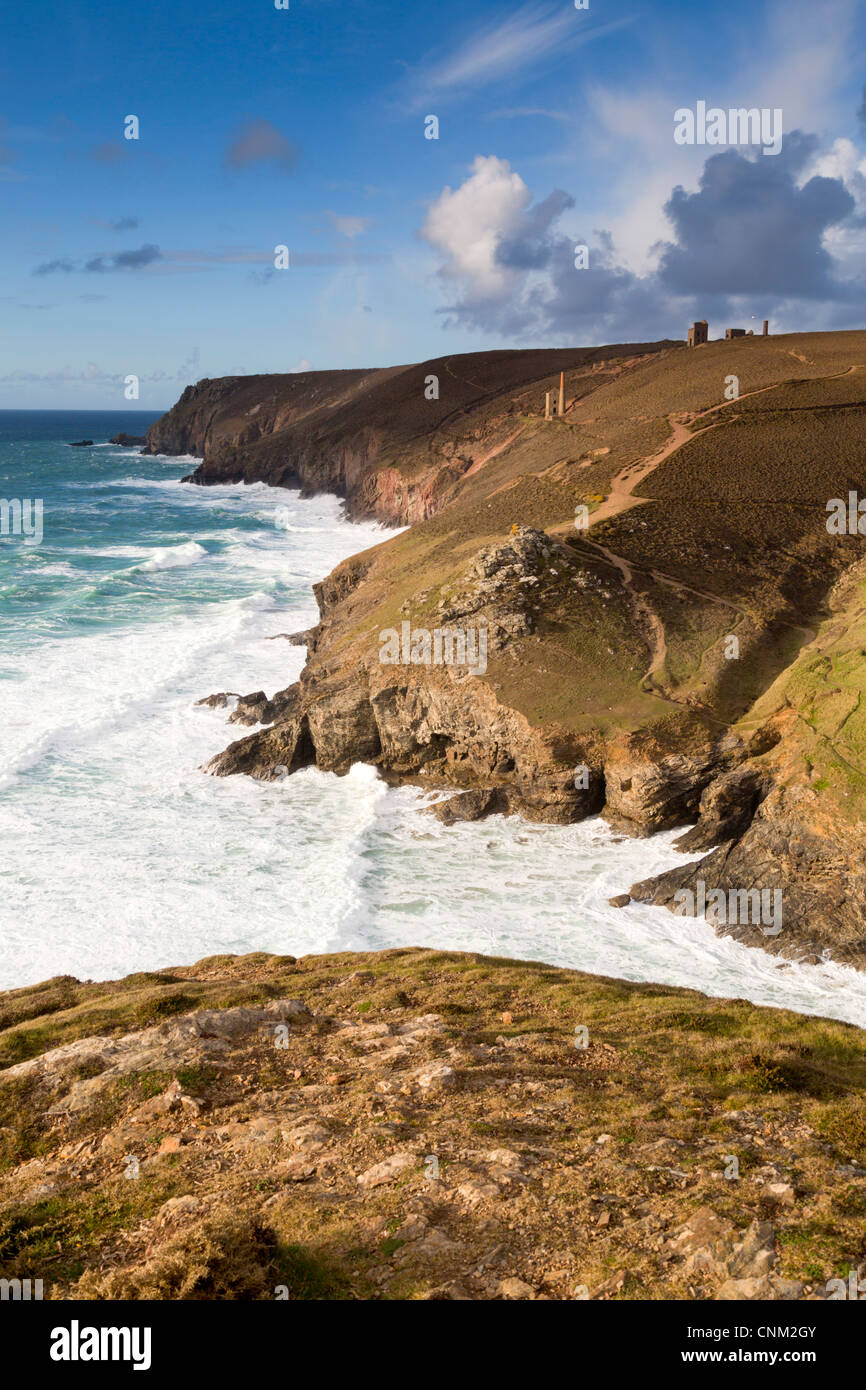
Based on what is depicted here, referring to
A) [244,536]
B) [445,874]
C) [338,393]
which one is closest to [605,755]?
[445,874]

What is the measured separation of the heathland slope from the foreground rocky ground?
461 inches

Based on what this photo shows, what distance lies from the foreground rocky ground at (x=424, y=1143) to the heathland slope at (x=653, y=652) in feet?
38.4

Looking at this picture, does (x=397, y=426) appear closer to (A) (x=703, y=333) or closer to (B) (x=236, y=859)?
(A) (x=703, y=333)

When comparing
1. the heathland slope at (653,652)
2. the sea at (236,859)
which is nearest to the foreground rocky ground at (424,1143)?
the sea at (236,859)

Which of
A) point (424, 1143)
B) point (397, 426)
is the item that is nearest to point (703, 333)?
point (397, 426)

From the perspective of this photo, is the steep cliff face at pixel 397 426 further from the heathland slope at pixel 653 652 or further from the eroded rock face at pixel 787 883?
the eroded rock face at pixel 787 883

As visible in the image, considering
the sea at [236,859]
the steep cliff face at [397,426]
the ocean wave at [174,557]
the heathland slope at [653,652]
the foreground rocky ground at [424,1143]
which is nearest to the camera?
the foreground rocky ground at [424,1143]

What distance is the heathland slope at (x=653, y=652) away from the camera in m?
27.3

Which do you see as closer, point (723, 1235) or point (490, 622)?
point (723, 1235)

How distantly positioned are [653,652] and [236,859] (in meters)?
18.8

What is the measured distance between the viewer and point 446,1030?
1541 cm

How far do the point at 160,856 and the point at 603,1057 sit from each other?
63.0ft

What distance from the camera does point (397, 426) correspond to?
115562 millimetres

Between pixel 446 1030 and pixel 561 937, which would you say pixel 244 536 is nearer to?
pixel 561 937
